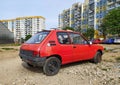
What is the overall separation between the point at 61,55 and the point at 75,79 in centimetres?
122

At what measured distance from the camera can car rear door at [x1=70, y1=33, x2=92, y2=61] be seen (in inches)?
322

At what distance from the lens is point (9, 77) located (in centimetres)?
711

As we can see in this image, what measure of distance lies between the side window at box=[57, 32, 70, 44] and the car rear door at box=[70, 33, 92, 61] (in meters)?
0.29

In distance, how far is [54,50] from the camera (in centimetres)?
724

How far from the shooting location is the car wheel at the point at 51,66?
23.3 feet

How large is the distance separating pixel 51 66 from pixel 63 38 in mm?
1307

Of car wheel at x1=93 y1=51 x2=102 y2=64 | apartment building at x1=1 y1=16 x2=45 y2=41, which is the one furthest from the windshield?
apartment building at x1=1 y1=16 x2=45 y2=41

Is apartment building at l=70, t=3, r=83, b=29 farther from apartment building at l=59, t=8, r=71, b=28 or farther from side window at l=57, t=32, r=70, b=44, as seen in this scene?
side window at l=57, t=32, r=70, b=44

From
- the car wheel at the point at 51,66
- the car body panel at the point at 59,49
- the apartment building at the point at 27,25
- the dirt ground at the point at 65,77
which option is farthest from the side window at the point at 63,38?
the apartment building at the point at 27,25

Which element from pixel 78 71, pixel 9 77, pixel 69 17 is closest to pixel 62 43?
pixel 78 71

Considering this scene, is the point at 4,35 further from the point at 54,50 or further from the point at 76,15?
the point at 76,15

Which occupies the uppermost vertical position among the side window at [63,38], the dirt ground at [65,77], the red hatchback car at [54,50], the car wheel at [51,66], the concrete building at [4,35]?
the concrete building at [4,35]

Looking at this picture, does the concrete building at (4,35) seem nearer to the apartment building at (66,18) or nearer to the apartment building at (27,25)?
the apartment building at (66,18)

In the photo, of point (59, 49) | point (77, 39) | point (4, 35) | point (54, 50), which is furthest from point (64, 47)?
point (4, 35)
